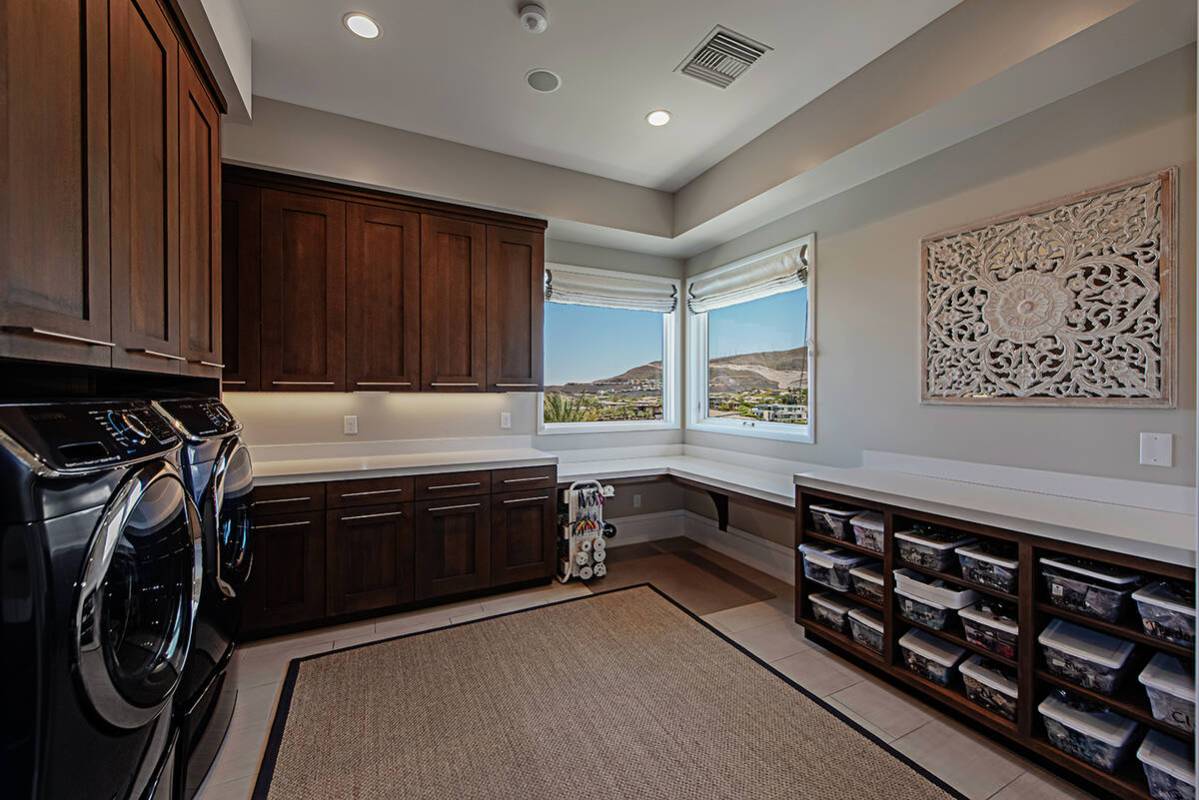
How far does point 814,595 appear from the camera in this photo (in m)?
2.68

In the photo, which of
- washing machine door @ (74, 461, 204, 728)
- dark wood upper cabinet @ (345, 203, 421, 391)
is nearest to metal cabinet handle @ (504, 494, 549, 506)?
dark wood upper cabinet @ (345, 203, 421, 391)

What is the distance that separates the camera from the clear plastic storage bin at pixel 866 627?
7.70ft

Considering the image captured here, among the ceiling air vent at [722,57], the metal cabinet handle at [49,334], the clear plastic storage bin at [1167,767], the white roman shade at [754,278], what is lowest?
the clear plastic storage bin at [1167,767]

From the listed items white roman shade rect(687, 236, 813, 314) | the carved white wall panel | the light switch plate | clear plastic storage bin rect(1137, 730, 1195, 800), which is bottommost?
clear plastic storage bin rect(1137, 730, 1195, 800)

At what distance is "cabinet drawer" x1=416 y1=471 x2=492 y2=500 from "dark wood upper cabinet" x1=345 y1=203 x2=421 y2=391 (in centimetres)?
63

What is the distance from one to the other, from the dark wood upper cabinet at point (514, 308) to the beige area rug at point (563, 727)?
1.68 m

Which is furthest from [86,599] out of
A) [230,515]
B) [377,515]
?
[377,515]

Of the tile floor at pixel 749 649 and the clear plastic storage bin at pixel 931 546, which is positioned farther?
the clear plastic storage bin at pixel 931 546

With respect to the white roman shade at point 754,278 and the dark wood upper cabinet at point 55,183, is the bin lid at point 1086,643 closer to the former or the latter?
the white roman shade at point 754,278

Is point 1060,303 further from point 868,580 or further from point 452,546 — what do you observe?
point 452,546

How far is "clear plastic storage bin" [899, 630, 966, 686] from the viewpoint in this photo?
2.09 m

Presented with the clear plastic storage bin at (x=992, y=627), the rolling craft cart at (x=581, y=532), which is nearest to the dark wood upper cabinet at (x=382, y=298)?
the rolling craft cart at (x=581, y=532)

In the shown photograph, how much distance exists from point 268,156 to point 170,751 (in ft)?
9.02

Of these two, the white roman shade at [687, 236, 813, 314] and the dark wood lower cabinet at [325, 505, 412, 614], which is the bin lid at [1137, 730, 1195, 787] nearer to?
the white roman shade at [687, 236, 813, 314]
